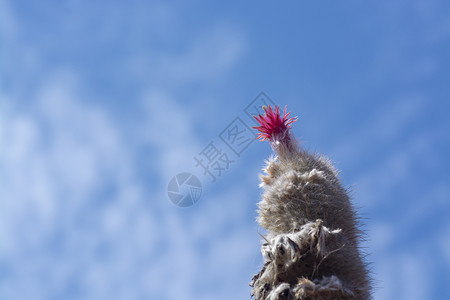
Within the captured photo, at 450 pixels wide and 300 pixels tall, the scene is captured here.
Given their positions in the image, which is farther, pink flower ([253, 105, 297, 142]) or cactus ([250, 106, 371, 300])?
pink flower ([253, 105, 297, 142])

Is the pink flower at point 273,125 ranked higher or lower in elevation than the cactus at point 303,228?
higher

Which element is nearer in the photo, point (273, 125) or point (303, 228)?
point (303, 228)

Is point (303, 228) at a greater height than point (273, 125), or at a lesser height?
lesser

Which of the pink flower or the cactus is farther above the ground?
the pink flower

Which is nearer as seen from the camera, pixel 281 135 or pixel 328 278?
pixel 328 278

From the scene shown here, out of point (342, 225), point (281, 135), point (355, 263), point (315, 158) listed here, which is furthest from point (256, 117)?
point (355, 263)

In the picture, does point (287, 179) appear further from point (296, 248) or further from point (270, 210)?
point (296, 248)

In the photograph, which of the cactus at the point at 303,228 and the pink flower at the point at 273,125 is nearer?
the cactus at the point at 303,228

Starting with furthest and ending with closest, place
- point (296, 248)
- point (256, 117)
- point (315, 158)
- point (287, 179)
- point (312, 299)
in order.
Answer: point (256, 117) < point (315, 158) < point (287, 179) < point (296, 248) < point (312, 299)
